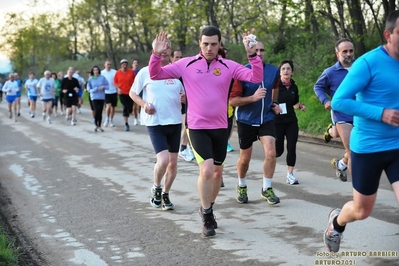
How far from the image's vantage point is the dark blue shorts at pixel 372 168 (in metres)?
5.39

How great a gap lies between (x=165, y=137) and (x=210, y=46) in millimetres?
1884

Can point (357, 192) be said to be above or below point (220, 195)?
above

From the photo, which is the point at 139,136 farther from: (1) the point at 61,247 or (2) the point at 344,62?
(1) the point at 61,247

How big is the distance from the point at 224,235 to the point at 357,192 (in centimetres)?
212

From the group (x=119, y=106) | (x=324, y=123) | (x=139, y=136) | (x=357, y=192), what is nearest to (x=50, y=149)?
(x=139, y=136)

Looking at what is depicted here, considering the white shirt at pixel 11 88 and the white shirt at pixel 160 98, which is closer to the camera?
the white shirt at pixel 160 98

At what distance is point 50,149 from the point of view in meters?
16.6

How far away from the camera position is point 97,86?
69.5 feet

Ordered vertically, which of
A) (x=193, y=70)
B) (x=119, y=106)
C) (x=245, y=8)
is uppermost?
(x=245, y=8)

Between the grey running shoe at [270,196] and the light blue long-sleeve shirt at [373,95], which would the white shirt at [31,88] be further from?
the light blue long-sleeve shirt at [373,95]

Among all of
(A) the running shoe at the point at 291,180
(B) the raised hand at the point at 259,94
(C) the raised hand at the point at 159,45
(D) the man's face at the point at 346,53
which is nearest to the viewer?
(C) the raised hand at the point at 159,45

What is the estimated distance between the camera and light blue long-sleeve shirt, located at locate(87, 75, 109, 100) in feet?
69.3

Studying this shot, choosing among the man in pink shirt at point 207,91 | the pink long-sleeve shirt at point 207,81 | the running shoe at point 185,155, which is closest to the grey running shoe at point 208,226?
the man in pink shirt at point 207,91

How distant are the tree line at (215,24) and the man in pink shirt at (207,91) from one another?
39.6 ft
